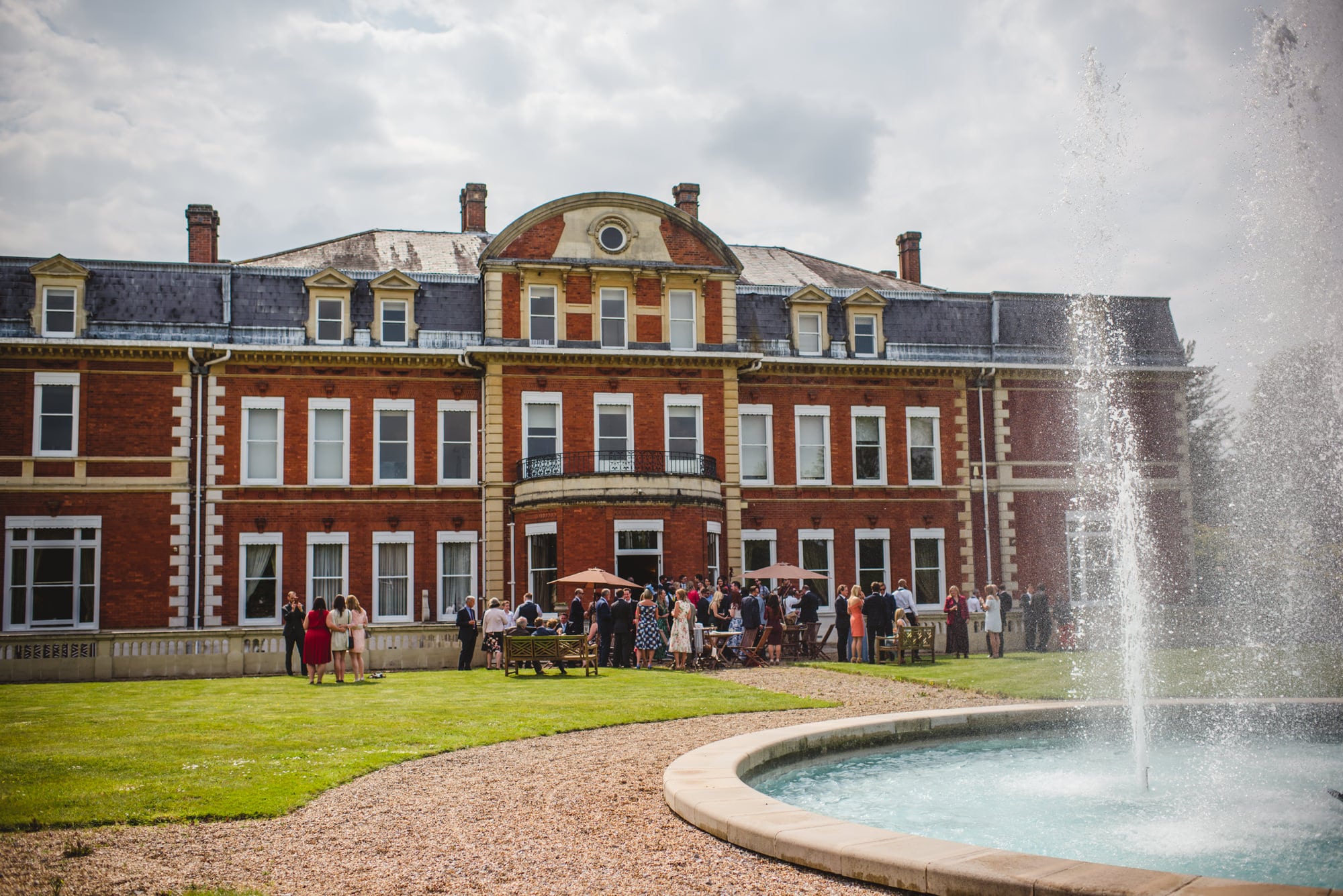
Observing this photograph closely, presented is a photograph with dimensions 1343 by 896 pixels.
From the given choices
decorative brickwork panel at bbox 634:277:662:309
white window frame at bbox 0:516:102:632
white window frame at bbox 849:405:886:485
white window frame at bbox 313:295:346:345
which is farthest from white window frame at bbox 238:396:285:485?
white window frame at bbox 849:405:886:485

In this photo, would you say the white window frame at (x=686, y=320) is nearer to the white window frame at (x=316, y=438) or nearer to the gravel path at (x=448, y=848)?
the white window frame at (x=316, y=438)

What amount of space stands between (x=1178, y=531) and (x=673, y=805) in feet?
98.4

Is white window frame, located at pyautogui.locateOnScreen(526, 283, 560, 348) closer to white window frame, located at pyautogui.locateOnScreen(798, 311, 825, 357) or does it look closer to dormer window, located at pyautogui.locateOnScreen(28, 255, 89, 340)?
white window frame, located at pyautogui.locateOnScreen(798, 311, 825, 357)

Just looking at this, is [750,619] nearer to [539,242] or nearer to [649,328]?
[649,328]

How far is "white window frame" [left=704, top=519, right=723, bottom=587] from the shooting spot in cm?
2992

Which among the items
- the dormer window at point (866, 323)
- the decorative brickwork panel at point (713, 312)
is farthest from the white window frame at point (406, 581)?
the dormer window at point (866, 323)

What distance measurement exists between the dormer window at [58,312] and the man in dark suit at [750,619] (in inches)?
760

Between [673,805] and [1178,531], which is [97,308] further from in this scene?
[1178,531]

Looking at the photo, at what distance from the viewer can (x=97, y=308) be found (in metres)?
29.7

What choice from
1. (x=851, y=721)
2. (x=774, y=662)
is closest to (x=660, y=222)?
(x=774, y=662)

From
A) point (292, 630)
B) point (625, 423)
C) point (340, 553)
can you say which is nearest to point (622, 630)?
point (292, 630)

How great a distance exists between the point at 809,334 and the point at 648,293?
5469 mm

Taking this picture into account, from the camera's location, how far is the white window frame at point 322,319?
30.8m

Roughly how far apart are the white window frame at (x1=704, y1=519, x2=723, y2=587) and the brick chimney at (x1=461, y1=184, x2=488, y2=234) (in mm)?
13946
